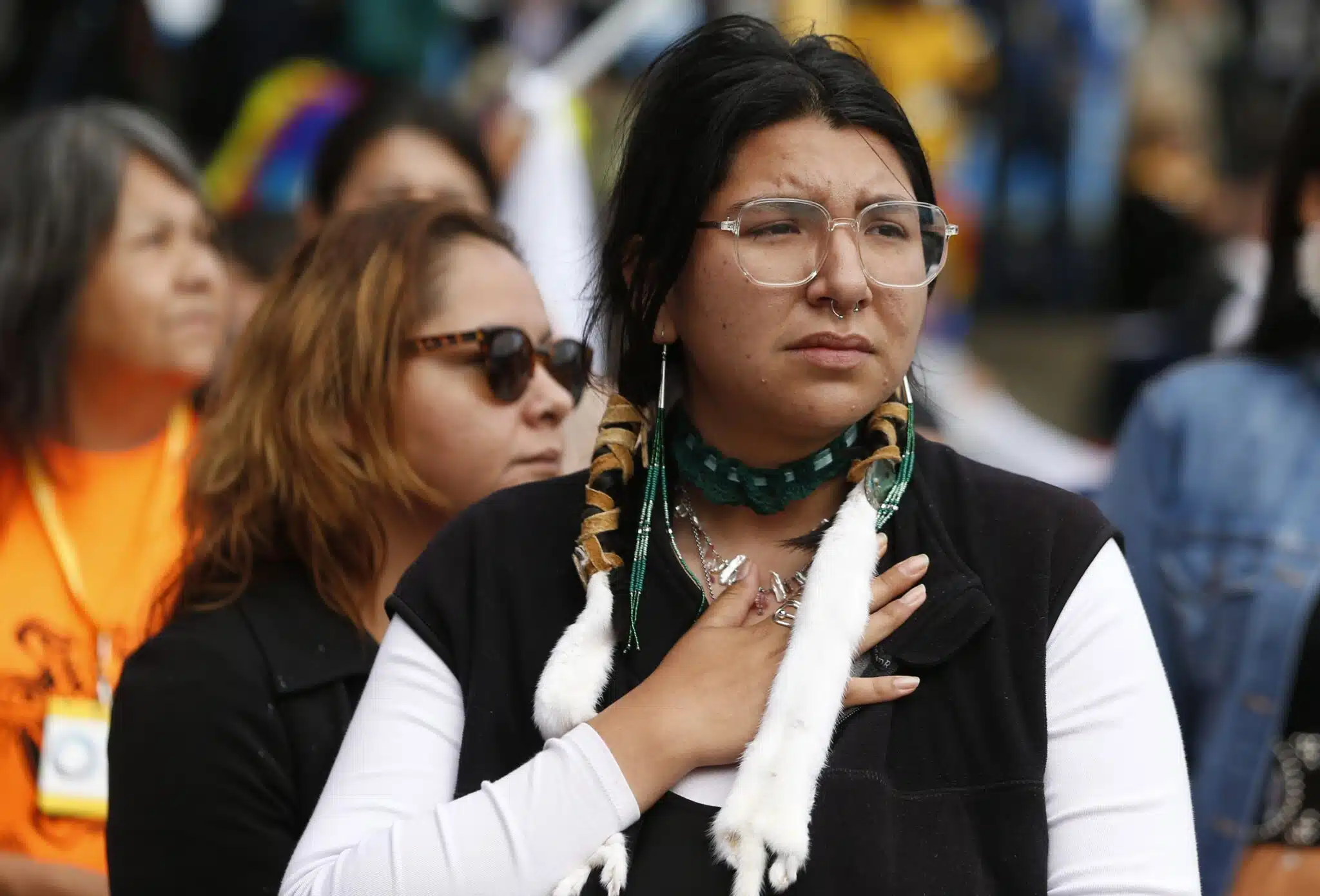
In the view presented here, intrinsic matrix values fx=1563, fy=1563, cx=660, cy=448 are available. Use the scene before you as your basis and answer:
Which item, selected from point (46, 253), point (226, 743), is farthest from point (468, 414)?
point (46, 253)

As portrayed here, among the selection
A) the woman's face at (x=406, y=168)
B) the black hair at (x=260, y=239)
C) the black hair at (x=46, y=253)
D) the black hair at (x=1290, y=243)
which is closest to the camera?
the black hair at (x=1290, y=243)

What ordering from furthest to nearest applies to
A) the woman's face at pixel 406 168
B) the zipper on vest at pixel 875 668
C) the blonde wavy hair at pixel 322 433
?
the woman's face at pixel 406 168 < the blonde wavy hair at pixel 322 433 < the zipper on vest at pixel 875 668

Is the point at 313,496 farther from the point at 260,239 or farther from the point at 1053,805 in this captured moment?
the point at 260,239

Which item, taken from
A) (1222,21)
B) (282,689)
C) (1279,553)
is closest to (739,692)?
(282,689)

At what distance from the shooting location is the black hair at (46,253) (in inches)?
133

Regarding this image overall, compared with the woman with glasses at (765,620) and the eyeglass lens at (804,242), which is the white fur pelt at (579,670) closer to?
the woman with glasses at (765,620)

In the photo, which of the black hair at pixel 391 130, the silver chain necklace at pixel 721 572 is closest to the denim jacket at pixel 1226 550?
the silver chain necklace at pixel 721 572

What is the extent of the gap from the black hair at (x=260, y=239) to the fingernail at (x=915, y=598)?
128 inches

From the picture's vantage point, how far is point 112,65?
7277 millimetres

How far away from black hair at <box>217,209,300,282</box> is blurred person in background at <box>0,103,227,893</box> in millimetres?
1034

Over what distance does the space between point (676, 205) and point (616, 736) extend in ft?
2.10

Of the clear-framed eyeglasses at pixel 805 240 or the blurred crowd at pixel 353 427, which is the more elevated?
the clear-framed eyeglasses at pixel 805 240

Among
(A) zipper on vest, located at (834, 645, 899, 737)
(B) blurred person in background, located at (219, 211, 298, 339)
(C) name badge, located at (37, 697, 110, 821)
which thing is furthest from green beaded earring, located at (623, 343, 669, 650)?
(B) blurred person in background, located at (219, 211, 298, 339)

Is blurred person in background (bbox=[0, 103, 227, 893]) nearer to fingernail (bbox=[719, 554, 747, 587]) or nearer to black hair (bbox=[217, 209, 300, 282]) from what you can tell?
black hair (bbox=[217, 209, 300, 282])
